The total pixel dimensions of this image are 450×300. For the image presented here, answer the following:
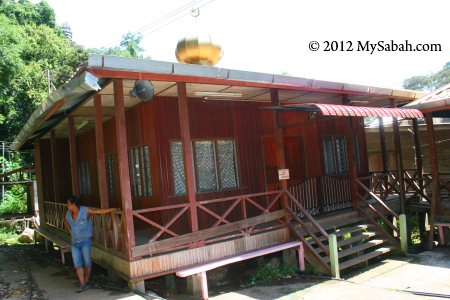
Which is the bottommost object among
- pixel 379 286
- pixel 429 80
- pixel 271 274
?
pixel 379 286

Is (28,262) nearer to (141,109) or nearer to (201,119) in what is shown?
(141,109)

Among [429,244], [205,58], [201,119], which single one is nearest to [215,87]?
[205,58]

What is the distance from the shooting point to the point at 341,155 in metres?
12.4

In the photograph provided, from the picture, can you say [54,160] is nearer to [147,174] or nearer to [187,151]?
[147,174]

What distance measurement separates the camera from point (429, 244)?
371 inches

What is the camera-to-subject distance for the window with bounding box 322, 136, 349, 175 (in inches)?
467

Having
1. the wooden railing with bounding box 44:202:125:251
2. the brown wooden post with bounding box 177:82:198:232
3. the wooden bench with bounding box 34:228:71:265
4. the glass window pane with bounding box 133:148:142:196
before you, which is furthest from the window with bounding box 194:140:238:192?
the wooden bench with bounding box 34:228:71:265

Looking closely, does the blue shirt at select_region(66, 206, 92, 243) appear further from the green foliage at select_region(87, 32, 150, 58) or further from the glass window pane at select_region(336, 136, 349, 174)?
the green foliage at select_region(87, 32, 150, 58)

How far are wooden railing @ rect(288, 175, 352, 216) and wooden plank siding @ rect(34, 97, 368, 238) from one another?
0.80 m

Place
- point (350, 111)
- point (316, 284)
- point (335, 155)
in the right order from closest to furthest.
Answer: point (316, 284)
point (350, 111)
point (335, 155)

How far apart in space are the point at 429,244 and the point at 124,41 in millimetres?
49217

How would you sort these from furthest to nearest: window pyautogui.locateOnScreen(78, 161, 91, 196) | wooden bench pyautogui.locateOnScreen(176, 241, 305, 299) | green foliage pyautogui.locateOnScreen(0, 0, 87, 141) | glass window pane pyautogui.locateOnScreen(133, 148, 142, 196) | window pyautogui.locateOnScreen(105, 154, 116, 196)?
green foliage pyautogui.locateOnScreen(0, 0, 87, 141) → window pyautogui.locateOnScreen(78, 161, 91, 196) → window pyautogui.locateOnScreen(105, 154, 116, 196) → glass window pane pyautogui.locateOnScreen(133, 148, 142, 196) → wooden bench pyautogui.locateOnScreen(176, 241, 305, 299)

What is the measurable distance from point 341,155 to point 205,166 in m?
5.40

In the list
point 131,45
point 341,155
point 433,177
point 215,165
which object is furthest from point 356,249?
point 131,45
